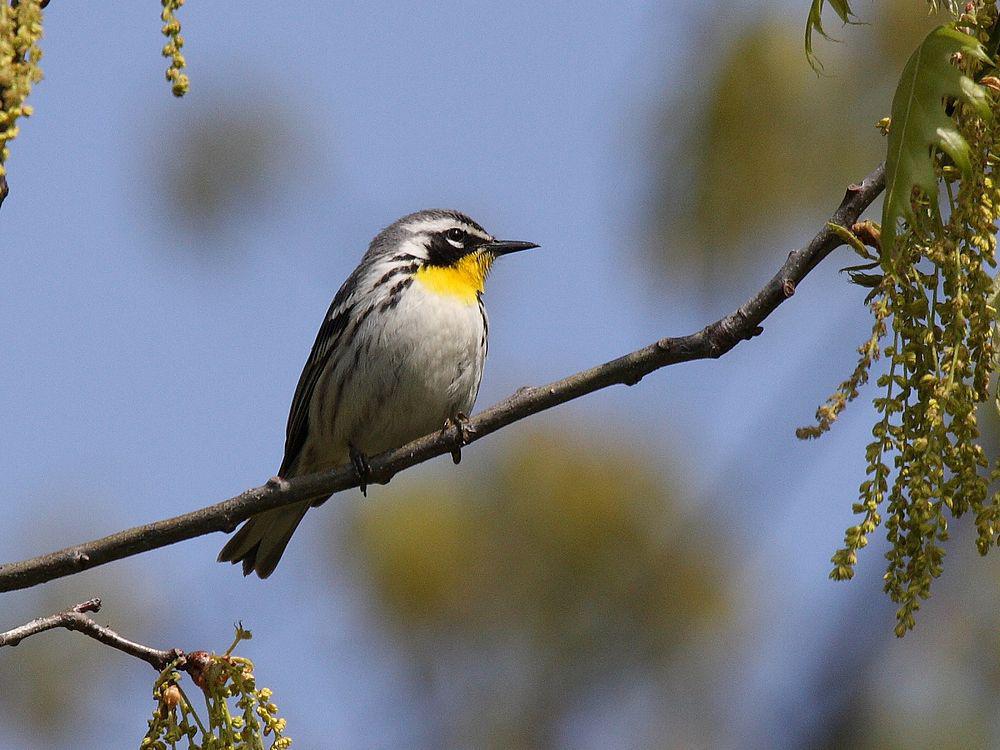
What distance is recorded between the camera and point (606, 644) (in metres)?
4.30

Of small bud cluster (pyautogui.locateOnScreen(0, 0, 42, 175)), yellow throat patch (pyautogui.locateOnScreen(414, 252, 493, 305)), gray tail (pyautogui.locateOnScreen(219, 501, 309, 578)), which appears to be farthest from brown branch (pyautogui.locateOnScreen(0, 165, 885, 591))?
yellow throat patch (pyautogui.locateOnScreen(414, 252, 493, 305))

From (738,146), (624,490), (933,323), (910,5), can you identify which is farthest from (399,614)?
(933,323)

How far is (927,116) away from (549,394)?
1.42m

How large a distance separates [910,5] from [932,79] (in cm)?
311

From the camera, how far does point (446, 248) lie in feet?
19.5

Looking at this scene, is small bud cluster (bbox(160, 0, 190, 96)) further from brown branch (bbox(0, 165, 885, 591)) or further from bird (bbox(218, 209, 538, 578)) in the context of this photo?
bird (bbox(218, 209, 538, 578))

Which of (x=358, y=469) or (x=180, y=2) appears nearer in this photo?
(x=180, y=2)

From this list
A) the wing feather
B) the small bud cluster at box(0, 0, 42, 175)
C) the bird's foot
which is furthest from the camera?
the wing feather

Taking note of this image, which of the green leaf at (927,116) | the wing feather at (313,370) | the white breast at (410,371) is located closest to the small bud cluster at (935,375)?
the green leaf at (927,116)

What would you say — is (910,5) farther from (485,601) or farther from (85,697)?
(85,697)

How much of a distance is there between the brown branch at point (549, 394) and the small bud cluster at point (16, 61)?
1303 mm

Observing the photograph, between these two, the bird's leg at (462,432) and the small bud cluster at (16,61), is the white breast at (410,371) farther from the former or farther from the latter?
the small bud cluster at (16,61)

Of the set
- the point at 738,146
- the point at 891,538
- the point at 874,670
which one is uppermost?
the point at 738,146

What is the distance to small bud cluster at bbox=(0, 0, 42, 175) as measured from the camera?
1.72 metres
